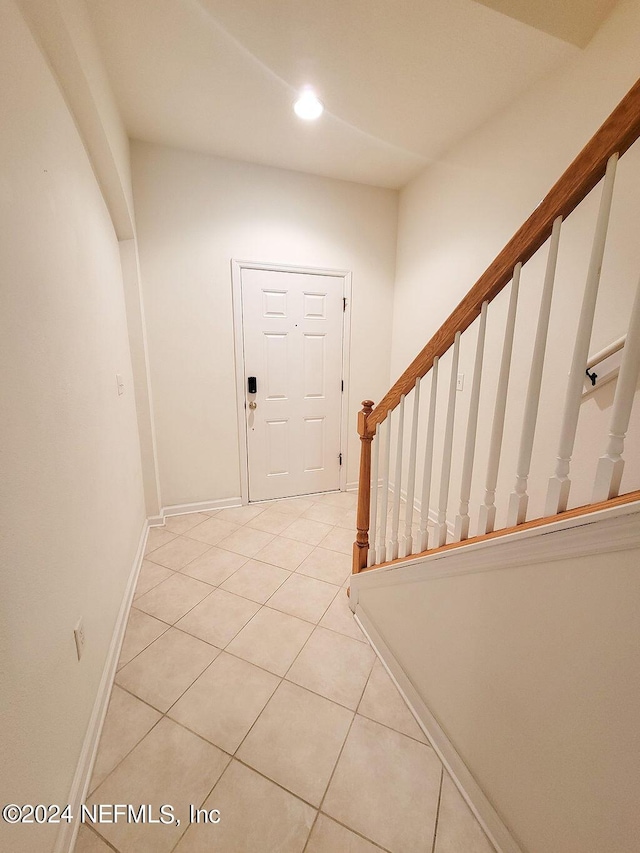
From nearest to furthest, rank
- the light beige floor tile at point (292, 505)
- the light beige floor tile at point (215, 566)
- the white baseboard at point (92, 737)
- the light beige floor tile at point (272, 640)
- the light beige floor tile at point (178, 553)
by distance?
the white baseboard at point (92, 737)
the light beige floor tile at point (272, 640)
the light beige floor tile at point (215, 566)
the light beige floor tile at point (178, 553)
the light beige floor tile at point (292, 505)

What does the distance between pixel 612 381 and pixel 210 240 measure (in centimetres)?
266

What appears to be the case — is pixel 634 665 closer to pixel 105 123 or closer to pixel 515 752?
pixel 515 752

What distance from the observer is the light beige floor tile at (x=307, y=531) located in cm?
245

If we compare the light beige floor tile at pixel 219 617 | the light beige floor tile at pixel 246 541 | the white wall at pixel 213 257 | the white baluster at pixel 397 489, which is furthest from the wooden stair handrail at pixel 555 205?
the white wall at pixel 213 257

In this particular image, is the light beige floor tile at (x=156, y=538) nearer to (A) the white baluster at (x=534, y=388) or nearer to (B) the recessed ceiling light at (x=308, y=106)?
(A) the white baluster at (x=534, y=388)

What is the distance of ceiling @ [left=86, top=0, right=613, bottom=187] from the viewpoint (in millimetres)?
1367

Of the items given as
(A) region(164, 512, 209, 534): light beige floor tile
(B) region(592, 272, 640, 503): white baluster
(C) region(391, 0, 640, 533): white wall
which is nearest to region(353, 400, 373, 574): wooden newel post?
(C) region(391, 0, 640, 533): white wall

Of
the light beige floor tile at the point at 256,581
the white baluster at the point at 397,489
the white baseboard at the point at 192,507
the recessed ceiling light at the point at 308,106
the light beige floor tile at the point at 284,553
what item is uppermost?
the recessed ceiling light at the point at 308,106

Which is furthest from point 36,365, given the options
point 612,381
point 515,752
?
point 612,381

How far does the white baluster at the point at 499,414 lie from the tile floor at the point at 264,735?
0.87 metres

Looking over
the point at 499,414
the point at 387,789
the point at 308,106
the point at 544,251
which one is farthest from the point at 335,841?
the point at 308,106

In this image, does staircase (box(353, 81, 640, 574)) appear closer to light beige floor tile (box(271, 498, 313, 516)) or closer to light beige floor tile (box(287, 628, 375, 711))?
light beige floor tile (box(287, 628, 375, 711))

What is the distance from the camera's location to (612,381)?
1398 millimetres

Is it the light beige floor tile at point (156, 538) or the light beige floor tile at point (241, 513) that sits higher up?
the light beige floor tile at point (241, 513)
